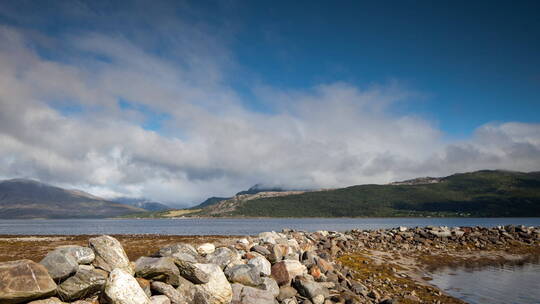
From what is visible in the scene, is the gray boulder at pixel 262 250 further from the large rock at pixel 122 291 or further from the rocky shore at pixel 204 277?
the large rock at pixel 122 291

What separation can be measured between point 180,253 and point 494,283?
22986mm

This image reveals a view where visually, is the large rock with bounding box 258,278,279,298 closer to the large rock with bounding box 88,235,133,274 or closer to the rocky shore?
the rocky shore

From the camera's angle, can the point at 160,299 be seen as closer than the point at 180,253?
Yes

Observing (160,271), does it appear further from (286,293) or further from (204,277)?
(286,293)

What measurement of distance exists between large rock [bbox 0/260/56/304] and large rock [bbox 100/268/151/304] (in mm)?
1645

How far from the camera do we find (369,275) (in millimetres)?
25328

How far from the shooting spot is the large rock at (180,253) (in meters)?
15.6

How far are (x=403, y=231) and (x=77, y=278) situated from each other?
48.7m

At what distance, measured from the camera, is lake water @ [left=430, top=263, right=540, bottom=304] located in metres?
21.3

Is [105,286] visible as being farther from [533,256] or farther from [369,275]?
[533,256]

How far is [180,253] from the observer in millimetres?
16172

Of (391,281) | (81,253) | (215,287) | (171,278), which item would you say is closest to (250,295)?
(215,287)

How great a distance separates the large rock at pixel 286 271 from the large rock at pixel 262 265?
313mm

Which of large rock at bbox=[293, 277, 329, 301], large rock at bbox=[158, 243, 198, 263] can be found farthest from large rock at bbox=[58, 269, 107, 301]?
large rock at bbox=[293, 277, 329, 301]
